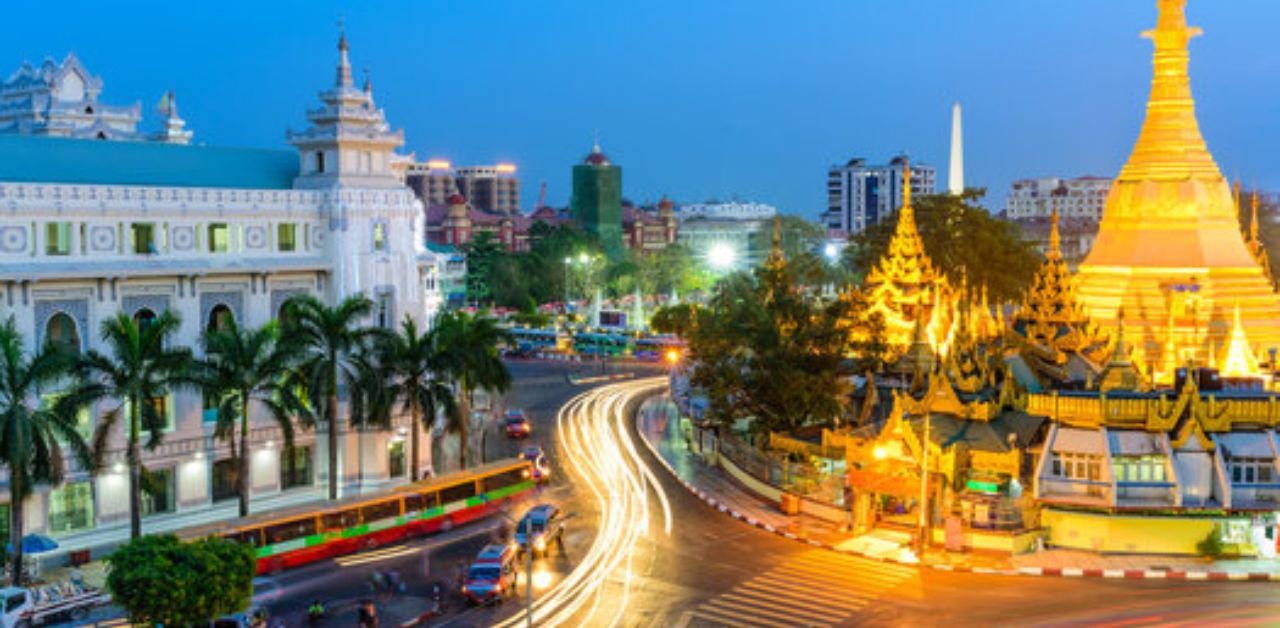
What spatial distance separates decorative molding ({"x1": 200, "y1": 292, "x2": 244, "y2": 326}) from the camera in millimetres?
41594

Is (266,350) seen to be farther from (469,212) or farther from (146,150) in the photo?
(469,212)

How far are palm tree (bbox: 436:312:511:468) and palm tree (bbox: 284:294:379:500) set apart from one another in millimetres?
2845

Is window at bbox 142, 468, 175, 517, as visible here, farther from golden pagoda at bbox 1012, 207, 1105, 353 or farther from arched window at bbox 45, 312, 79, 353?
golden pagoda at bbox 1012, 207, 1105, 353

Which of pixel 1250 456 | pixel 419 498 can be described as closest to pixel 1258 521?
pixel 1250 456

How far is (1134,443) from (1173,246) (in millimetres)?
23555

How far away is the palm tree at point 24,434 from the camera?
102ft

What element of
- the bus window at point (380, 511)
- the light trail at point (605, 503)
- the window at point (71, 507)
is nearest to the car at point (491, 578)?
the light trail at point (605, 503)

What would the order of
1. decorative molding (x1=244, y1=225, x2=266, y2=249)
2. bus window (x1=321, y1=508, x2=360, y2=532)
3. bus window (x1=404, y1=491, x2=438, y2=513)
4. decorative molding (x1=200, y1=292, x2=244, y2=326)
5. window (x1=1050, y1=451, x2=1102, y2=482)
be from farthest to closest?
decorative molding (x1=244, y1=225, x2=266, y2=249)
decorative molding (x1=200, y1=292, x2=244, y2=326)
bus window (x1=404, y1=491, x2=438, y2=513)
bus window (x1=321, y1=508, x2=360, y2=532)
window (x1=1050, y1=451, x2=1102, y2=482)

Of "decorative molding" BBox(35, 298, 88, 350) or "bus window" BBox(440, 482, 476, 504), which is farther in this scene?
"bus window" BBox(440, 482, 476, 504)

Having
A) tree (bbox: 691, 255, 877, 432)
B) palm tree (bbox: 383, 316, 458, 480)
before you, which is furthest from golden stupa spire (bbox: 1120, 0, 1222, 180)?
palm tree (bbox: 383, 316, 458, 480)

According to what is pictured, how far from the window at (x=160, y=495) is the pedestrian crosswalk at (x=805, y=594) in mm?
18156

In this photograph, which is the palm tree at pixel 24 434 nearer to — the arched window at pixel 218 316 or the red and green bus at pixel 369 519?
the red and green bus at pixel 369 519

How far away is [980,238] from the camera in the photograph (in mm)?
95875

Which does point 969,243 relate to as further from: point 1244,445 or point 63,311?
point 63,311
